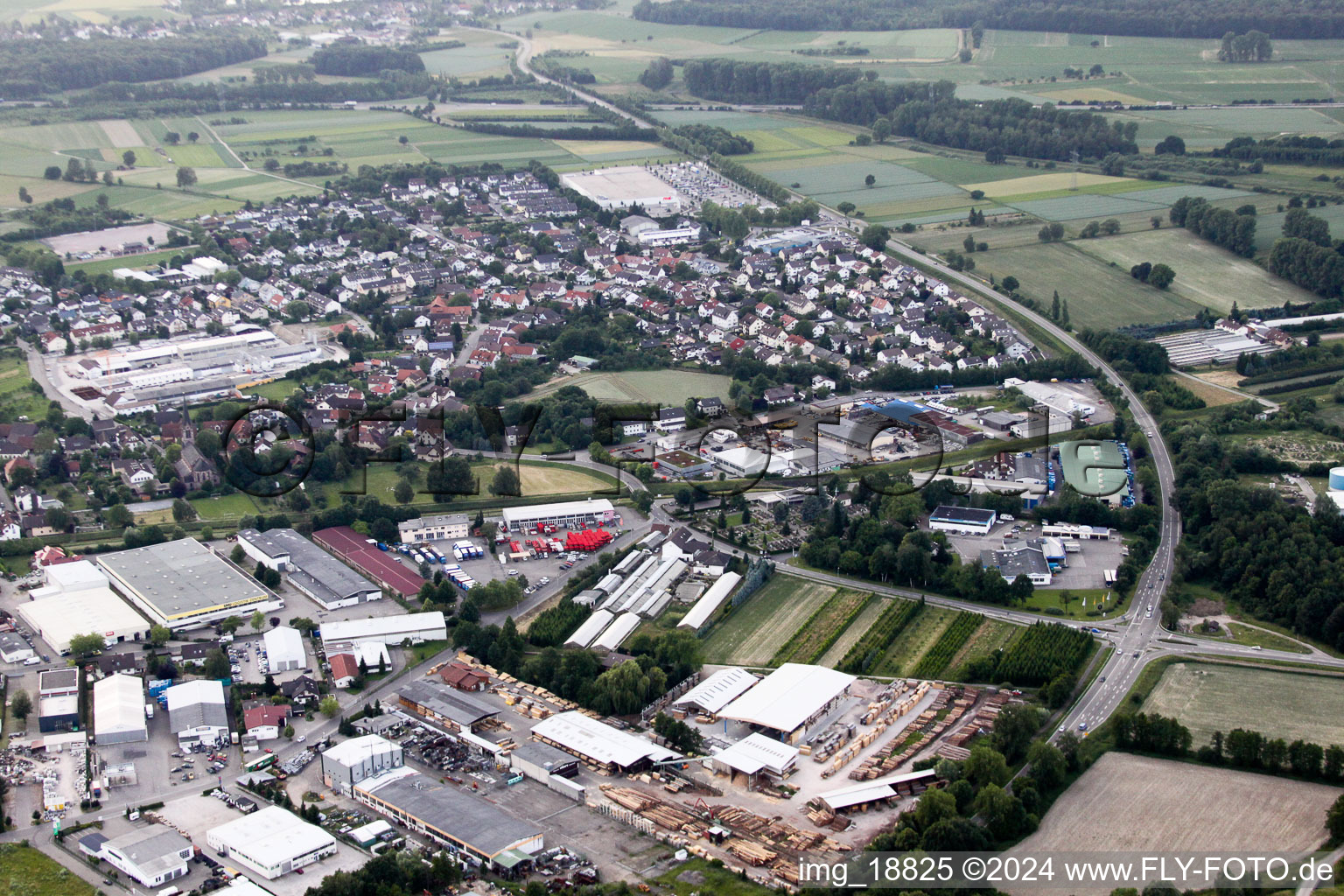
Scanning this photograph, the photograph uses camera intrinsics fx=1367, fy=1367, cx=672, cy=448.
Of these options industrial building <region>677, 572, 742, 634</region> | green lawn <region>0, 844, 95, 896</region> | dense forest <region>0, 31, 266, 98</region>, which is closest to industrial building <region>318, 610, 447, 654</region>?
industrial building <region>677, 572, 742, 634</region>

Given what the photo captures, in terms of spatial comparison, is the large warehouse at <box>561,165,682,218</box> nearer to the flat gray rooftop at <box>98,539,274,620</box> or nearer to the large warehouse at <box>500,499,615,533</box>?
the large warehouse at <box>500,499,615,533</box>

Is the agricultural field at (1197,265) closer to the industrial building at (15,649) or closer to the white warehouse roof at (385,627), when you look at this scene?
the white warehouse roof at (385,627)

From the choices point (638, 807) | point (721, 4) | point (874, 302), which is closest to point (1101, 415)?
point (874, 302)

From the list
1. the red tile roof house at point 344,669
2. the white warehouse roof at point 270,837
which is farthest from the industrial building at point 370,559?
the white warehouse roof at point 270,837

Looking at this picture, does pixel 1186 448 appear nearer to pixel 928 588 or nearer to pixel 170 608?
pixel 928 588

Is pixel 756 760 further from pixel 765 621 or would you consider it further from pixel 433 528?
pixel 433 528
